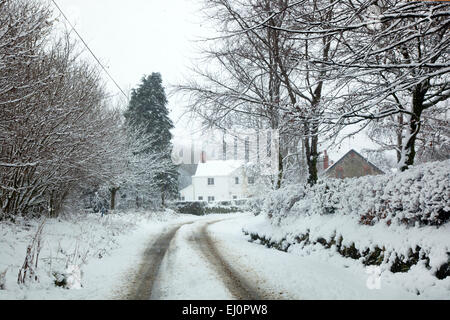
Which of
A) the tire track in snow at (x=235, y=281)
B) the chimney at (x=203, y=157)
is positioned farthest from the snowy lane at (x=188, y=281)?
the chimney at (x=203, y=157)

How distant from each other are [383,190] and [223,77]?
6588mm

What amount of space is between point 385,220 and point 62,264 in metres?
6.58

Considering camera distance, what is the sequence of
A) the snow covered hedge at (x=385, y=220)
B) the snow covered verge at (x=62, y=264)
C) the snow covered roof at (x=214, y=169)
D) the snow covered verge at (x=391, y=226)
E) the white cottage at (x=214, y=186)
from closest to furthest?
the snow covered verge at (x=391, y=226) < the snow covered hedge at (x=385, y=220) < the snow covered verge at (x=62, y=264) < the white cottage at (x=214, y=186) < the snow covered roof at (x=214, y=169)

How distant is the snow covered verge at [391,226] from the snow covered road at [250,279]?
0.36 m

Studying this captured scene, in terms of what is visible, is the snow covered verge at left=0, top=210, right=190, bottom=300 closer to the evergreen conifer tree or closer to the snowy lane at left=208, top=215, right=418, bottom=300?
the snowy lane at left=208, top=215, right=418, bottom=300

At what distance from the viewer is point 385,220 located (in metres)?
5.49

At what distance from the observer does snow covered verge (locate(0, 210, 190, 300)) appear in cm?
458

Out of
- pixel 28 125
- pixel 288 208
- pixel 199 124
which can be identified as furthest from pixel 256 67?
pixel 28 125

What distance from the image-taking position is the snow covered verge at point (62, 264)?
180 inches

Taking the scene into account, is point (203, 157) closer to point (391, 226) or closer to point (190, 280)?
point (190, 280)

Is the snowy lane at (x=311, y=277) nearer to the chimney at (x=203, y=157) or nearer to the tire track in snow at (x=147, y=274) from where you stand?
the tire track in snow at (x=147, y=274)

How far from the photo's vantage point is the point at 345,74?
4.53 m

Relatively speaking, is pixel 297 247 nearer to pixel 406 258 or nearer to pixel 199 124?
pixel 406 258

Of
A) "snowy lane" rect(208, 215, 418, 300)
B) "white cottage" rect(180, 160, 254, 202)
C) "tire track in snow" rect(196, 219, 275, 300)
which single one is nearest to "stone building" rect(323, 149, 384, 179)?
"white cottage" rect(180, 160, 254, 202)
